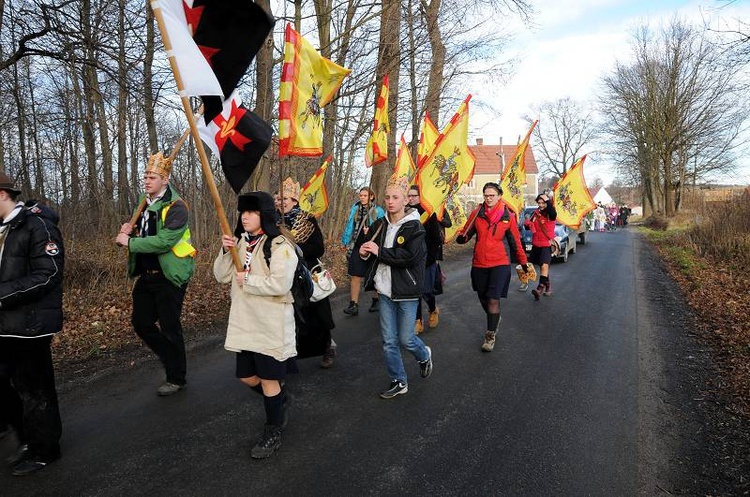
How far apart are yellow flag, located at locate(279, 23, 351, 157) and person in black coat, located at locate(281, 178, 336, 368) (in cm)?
50

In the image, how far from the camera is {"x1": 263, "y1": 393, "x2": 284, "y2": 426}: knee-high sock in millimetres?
3508

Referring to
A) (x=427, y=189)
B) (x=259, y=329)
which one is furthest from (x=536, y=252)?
(x=259, y=329)

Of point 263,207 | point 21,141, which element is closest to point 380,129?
point 263,207

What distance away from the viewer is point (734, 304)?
8.23 metres

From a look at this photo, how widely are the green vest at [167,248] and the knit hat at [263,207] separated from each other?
119 cm

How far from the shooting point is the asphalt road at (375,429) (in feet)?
10.3

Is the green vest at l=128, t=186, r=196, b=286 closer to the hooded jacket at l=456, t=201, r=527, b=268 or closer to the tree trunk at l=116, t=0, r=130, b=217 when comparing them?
the hooded jacket at l=456, t=201, r=527, b=268

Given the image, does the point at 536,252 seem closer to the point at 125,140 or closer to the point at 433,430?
the point at 433,430

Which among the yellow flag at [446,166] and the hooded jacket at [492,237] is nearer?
the hooded jacket at [492,237]

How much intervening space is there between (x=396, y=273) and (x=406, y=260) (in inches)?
6.4

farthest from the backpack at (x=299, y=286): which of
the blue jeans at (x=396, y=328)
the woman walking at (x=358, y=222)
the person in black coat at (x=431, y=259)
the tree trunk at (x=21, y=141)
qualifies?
the tree trunk at (x=21, y=141)

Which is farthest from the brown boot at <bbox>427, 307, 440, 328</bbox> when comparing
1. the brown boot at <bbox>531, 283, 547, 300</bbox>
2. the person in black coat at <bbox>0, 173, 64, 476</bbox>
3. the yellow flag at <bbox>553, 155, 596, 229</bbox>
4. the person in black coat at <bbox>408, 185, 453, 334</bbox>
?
the yellow flag at <bbox>553, 155, 596, 229</bbox>

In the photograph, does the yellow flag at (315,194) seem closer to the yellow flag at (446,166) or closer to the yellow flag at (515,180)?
the yellow flag at (446,166)

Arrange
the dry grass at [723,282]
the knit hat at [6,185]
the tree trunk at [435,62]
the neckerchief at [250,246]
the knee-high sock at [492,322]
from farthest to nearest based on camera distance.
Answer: the tree trunk at [435,62], the knee-high sock at [492,322], the dry grass at [723,282], the neckerchief at [250,246], the knit hat at [6,185]
